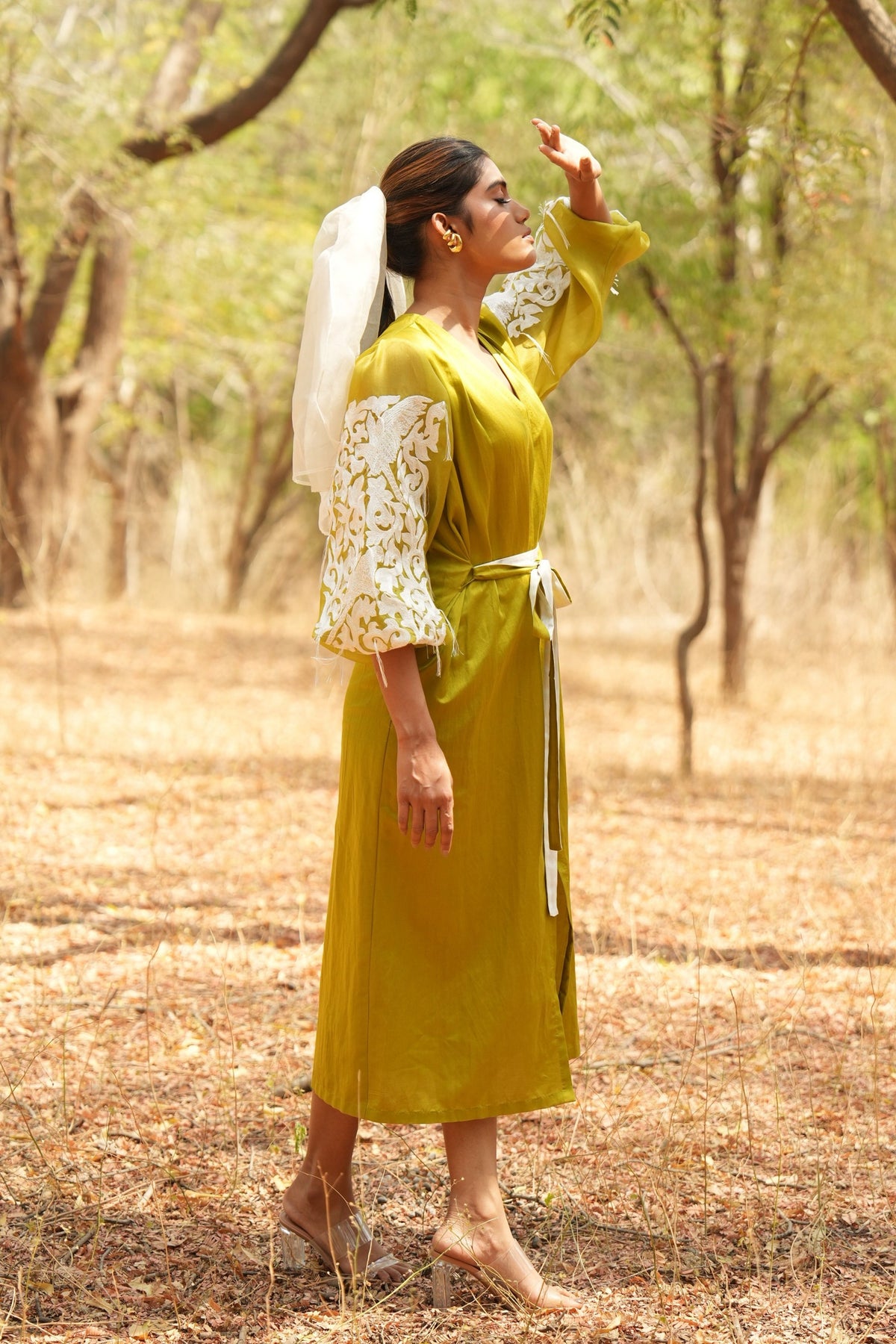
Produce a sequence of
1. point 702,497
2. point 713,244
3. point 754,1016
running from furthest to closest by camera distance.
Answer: point 713,244, point 702,497, point 754,1016

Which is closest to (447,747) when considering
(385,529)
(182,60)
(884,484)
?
(385,529)

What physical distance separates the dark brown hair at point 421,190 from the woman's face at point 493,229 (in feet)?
0.05

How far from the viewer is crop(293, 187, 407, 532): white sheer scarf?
2143 millimetres

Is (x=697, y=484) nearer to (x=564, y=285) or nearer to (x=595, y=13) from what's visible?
(x=595, y=13)

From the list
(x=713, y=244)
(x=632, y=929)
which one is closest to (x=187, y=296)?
(x=713, y=244)

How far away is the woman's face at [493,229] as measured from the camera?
7.18 feet

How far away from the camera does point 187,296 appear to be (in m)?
12.9

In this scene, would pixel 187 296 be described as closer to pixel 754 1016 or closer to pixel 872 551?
pixel 872 551

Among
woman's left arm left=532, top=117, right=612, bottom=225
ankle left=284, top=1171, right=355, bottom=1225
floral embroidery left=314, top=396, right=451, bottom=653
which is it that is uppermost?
woman's left arm left=532, top=117, right=612, bottom=225

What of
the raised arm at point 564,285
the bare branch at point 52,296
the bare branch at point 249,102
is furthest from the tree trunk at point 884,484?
the raised arm at point 564,285

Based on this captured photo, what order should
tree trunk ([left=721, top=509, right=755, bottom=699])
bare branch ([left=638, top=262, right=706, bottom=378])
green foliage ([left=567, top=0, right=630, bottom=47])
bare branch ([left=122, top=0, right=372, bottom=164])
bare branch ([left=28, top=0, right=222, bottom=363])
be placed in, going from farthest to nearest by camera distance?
1. bare branch ([left=28, top=0, right=222, bottom=363])
2. tree trunk ([left=721, top=509, right=755, bottom=699])
3. bare branch ([left=122, top=0, right=372, bottom=164])
4. bare branch ([left=638, top=262, right=706, bottom=378])
5. green foliage ([left=567, top=0, right=630, bottom=47])

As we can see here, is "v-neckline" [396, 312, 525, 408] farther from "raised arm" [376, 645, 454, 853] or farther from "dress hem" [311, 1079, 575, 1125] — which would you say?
"dress hem" [311, 1079, 575, 1125]

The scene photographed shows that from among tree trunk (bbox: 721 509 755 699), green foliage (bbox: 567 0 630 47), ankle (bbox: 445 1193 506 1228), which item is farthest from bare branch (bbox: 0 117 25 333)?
ankle (bbox: 445 1193 506 1228)

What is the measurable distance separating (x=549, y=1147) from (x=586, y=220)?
5.94 ft
